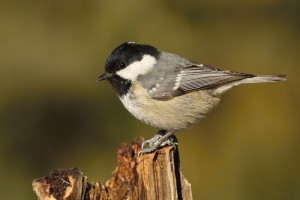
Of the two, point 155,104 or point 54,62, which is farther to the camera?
point 54,62

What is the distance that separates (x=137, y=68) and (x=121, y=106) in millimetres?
1960

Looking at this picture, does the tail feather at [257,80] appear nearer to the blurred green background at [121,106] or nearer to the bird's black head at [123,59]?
the bird's black head at [123,59]

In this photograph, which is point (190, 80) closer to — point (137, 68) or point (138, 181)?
point (137, 68)

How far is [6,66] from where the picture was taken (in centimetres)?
579

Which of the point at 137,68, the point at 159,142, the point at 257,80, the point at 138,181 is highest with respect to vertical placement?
the point at 137,68

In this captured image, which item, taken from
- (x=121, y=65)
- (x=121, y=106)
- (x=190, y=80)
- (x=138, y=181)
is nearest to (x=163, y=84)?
(x=190, y=80)

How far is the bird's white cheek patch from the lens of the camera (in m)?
3.71

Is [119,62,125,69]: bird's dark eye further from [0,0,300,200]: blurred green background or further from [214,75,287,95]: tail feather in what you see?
[0,0,300,200]: blurred green background

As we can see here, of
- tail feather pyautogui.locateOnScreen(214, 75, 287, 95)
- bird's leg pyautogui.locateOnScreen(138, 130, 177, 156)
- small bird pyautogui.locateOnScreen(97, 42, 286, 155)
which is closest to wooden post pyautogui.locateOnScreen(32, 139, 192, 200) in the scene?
bird's leg pyautogui.locateOnScreen(138, 130, 177, 156)

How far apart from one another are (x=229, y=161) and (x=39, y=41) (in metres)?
2.33

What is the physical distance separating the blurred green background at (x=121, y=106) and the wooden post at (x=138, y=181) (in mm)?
2296

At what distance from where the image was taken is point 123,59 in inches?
145

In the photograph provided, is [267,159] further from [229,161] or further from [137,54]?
[137,54]

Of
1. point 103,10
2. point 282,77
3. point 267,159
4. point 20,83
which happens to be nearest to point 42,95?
point 20,83
